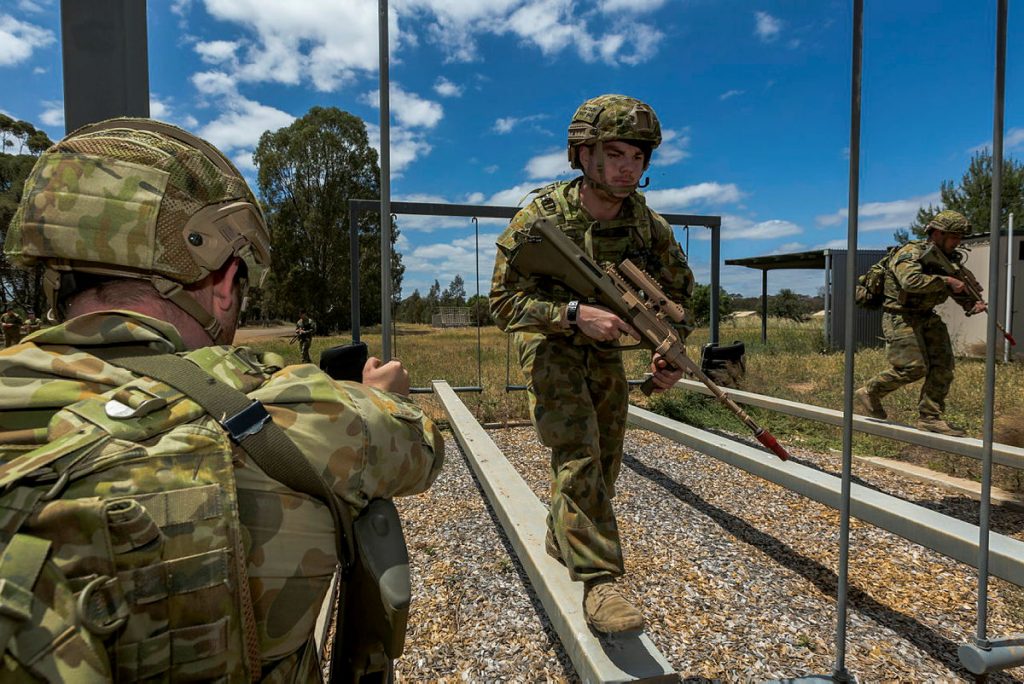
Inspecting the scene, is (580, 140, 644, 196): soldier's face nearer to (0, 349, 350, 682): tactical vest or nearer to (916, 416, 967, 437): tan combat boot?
(0, 349, 350, 682): tactical vest

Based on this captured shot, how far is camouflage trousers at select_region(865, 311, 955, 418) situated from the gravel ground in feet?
4.38

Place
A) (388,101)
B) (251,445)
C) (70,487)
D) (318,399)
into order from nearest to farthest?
(70,487), (251,445), (318,399), (388,101)

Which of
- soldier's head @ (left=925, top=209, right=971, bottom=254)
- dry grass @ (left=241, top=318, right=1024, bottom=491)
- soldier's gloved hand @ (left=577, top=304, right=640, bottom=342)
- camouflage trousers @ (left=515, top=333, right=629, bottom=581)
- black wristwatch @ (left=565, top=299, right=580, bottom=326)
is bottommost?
dry grass @ (left=241, top=318, right=1024, bottom=491)

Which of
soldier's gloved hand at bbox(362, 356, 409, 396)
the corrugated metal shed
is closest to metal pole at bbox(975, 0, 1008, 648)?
soldier's gloved hand at bbox(362, 356, 409, 396)

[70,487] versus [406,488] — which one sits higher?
[70,487]

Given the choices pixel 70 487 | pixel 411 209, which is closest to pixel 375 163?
pixel 411 209

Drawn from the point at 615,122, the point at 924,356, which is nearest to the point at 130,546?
the point at 615,122

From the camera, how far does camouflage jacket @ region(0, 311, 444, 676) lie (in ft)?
2.72

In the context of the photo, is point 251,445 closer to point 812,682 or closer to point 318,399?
point 318,399

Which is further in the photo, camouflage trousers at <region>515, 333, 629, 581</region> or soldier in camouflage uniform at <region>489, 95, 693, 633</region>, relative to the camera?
soldier in camouflage uniform at <region>489, 95, 693, 633</region>

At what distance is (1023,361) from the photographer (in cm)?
1258

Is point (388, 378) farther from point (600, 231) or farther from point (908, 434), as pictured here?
point (908, 434)

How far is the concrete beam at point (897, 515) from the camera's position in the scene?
2.29 m

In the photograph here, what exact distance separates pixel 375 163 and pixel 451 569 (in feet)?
100
